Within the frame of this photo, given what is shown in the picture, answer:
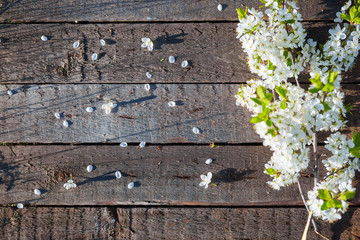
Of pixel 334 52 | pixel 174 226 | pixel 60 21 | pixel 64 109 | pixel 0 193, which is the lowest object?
pixel 174 226

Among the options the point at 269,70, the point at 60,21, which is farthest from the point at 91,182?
the point at 269,70

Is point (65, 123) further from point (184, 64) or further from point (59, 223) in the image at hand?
point (184, 64)

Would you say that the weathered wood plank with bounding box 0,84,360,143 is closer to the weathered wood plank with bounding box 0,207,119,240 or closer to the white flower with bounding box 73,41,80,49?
the white flower with bounding box 73,41,80,49

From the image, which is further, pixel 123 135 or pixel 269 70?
pixel 123 135

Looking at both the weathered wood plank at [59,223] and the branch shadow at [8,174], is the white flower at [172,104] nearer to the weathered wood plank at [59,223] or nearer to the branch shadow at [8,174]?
the weathered wood plank at [59,223]

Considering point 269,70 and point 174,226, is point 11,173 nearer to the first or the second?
point 174,226

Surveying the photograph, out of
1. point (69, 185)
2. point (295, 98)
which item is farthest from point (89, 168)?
point (295, 98)

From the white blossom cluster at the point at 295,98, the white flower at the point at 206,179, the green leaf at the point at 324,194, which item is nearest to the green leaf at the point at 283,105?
the white blossom cluster at the point at 295,98
